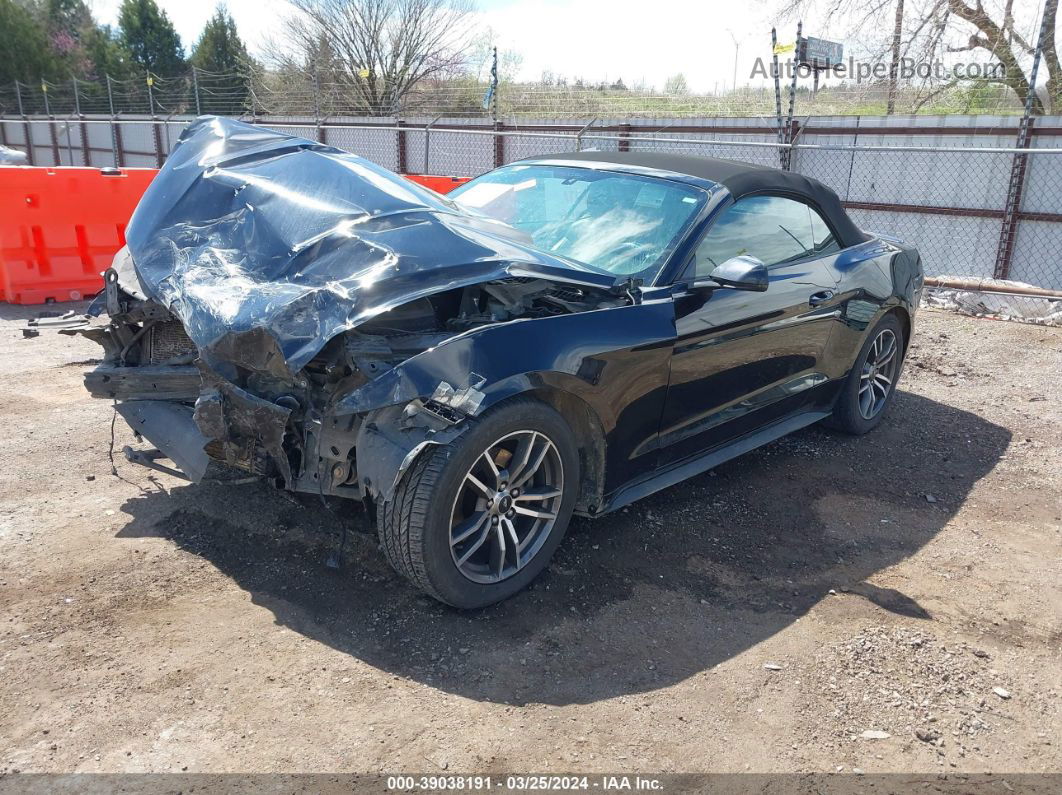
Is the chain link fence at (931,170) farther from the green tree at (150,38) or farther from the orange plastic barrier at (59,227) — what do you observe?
the green tree at (150,38)

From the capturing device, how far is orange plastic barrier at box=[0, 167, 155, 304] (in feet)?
25.6

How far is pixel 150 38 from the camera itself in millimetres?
45531

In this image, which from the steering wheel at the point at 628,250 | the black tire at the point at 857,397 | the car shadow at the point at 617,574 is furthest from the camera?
the black tire at the point at 857,397

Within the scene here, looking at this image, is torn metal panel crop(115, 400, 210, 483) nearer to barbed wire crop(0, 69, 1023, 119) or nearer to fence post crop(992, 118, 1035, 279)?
fence post crop(992, 118, 1035, 279)

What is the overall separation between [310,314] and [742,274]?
6.04 ft

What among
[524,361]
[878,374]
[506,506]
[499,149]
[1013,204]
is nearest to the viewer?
[524,361]

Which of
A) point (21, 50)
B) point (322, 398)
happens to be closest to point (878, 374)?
point (322, 398)

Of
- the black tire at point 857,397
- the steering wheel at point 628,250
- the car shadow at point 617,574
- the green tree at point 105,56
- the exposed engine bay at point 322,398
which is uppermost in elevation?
the green tree at point 105,56

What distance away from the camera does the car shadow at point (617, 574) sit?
9.56 ft

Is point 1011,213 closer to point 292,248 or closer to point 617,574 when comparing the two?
point 617,574

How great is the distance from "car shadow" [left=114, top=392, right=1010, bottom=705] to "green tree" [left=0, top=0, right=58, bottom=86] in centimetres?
4848

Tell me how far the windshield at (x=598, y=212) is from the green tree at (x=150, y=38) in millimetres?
48557

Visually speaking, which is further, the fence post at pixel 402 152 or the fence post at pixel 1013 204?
the fence post at pixel 402 152

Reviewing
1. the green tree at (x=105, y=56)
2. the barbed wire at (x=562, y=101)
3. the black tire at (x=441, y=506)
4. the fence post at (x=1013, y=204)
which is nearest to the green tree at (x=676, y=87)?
the barbed wire at (x=562, y=101)
